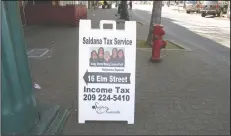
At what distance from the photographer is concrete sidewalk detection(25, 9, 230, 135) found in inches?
178

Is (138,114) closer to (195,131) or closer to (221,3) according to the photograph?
(195,131)

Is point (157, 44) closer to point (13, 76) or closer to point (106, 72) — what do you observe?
point (106, 72)

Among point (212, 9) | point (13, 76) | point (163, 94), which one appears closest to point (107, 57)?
point (13, 76)

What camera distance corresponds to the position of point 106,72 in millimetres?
4219

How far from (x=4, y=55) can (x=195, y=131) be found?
10.2ft

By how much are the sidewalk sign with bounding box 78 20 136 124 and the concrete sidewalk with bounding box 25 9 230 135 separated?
9.7 inches

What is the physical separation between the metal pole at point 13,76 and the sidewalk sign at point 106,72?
1.77 meters

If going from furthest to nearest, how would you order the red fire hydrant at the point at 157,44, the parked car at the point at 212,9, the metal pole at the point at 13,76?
the parked car at the point at 212,9, the red fire hydrant at the point at 157,44, the metal pole at the point at 13,76

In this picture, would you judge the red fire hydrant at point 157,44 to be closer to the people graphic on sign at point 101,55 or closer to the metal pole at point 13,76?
the people graphic on sign at point 101,55

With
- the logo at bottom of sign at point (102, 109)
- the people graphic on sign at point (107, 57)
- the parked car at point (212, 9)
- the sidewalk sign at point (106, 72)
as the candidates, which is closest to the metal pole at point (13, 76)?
the sidewalk sign at point (106, 72)

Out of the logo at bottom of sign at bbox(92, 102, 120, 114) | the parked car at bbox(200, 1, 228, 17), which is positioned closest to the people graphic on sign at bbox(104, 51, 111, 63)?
the logo at bottom of sign at bbox(92, 102, 120, 114)

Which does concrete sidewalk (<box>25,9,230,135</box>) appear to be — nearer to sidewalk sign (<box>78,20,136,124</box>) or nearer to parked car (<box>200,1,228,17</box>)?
sidewalk sign (<box>78,20,136,124</box>)

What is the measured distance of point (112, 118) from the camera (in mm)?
4504

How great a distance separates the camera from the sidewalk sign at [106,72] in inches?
161
